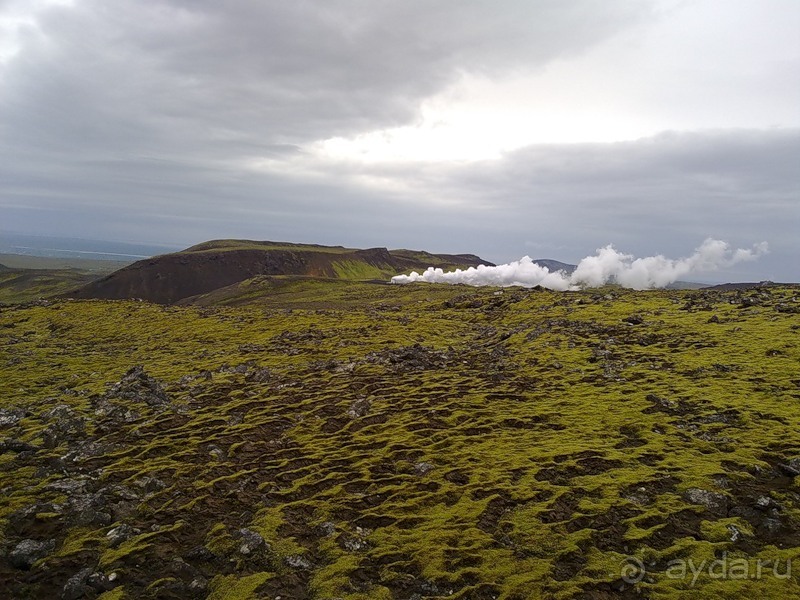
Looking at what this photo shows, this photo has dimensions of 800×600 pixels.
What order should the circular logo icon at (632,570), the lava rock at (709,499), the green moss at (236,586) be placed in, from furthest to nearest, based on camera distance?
the lava rock at (709,499), the circular logo icon at (632,570), the green moss at (236,586)

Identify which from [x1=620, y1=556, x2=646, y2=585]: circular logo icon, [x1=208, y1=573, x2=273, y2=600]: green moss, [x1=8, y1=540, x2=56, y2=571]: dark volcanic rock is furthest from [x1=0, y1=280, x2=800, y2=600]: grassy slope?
[x1=8, y1=540, x2=56, y2=571]: dark volcanic rock

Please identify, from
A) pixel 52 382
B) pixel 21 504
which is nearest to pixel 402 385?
pixel 21 504

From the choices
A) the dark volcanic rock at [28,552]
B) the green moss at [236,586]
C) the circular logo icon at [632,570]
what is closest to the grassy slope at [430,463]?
the green moss at [236,586]

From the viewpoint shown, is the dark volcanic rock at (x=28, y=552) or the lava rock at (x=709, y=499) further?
the lava rock at (x=709, y=499)

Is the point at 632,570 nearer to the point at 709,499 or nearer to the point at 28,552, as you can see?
the point at 709,499

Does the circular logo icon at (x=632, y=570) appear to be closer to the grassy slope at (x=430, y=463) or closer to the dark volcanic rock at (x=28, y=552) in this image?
the grassy slope at (x=430, y=463)

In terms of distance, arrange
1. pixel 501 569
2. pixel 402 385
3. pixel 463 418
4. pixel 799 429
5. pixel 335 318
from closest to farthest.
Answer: pixel 501 569 → pixel 799 429 → pixel 463 418 → pixel 402 385 → pixel 335 318

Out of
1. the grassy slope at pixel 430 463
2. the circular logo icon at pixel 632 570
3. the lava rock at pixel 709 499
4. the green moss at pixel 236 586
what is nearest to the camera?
the green moss at pixel 236 586

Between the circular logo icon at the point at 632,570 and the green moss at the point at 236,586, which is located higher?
the circular logo icon at the point at 632,570

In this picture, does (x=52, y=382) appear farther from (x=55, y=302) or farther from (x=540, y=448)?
(x=55, y=302)
